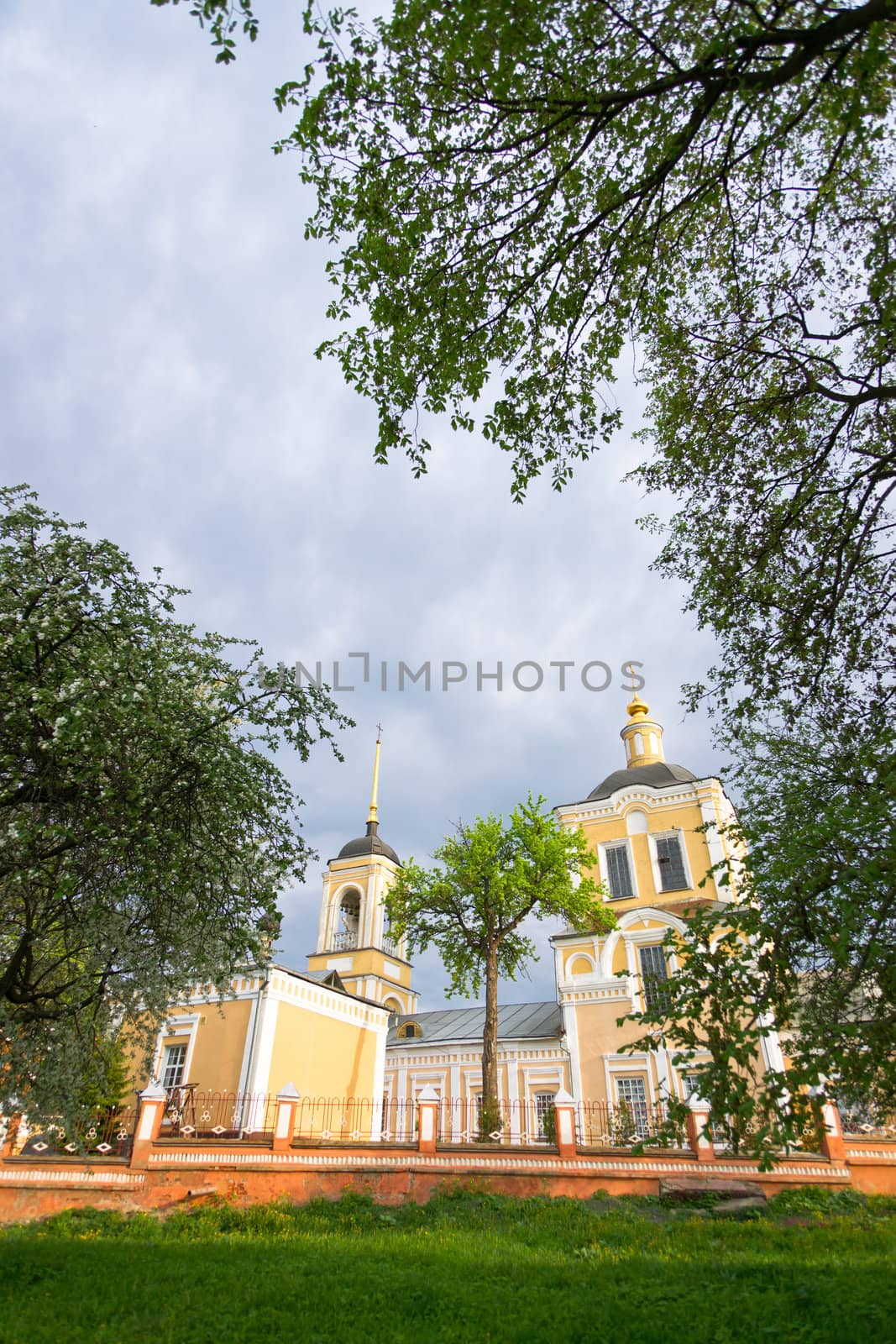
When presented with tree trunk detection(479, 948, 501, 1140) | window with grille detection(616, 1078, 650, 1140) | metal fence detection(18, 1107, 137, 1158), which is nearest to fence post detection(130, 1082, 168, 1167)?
metal fence detection(18, 1107, 137, 1158)

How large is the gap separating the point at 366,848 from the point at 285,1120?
64.5ft

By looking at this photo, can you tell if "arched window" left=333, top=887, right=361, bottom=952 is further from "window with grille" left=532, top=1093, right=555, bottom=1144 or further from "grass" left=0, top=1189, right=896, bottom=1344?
"grass" left=0, top=1189, right=896, bottom=1344

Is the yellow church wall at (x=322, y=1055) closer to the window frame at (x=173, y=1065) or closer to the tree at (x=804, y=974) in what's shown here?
the window frame at (x=173, y=1065)

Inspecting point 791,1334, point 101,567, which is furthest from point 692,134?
point 791,1334

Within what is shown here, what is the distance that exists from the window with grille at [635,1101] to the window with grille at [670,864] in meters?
6.53

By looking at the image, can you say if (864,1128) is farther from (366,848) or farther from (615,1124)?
(366,848)

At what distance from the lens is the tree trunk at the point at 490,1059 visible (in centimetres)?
1840

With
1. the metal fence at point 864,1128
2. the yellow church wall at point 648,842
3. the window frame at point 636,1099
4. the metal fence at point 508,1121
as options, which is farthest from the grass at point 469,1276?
the yellow church wall at point 648,842

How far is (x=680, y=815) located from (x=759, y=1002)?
23360mm

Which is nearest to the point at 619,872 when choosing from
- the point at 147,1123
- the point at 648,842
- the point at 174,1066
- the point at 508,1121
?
the point at 648,842

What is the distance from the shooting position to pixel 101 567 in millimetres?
7641

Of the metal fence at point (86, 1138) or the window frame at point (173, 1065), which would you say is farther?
the window frame at point (173, 1065)

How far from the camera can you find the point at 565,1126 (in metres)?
14.3

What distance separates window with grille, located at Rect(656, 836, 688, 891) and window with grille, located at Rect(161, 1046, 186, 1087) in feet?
54.3
